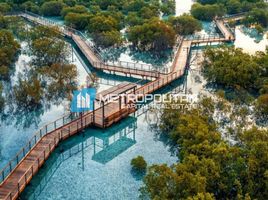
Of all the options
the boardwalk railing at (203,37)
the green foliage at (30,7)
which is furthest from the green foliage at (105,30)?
the green foliage at (30,7)

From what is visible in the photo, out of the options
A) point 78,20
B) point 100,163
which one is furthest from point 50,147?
point 78,20

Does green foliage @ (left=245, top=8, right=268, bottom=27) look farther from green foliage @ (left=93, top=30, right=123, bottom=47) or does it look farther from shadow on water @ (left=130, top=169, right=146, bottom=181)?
shadow on water @ (left=130, top=169, right=146, bottom=181)

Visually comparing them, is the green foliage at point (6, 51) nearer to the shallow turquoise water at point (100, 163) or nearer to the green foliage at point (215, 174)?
the shallow turquoise water at point (100, 163)

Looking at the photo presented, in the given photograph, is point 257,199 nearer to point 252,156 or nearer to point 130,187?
point 252,156

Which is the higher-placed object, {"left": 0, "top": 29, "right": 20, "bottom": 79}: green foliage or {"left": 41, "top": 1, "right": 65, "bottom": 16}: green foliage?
{"left": 41, "top": 1, "right": 65, "bottom": 16}: green foliage

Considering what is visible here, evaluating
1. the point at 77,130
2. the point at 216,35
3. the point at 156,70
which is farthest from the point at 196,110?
the point at 216,35

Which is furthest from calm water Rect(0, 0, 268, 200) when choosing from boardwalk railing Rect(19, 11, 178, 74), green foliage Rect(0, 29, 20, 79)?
boardwalk railing Rect(19, 11, 178, 74)

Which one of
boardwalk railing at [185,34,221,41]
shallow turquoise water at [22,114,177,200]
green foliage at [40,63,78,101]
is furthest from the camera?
boardwalk railing at [185,34,221,41]
